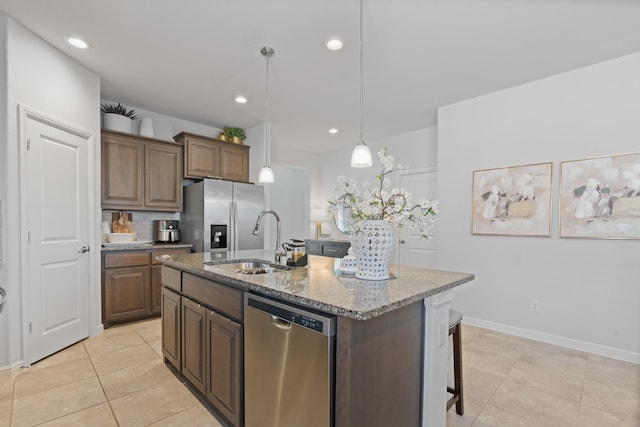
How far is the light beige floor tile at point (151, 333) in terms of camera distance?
307 cm

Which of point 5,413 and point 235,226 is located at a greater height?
point 235,226

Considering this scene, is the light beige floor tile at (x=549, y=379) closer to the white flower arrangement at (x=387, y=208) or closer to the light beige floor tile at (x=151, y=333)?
the white flower arrangement at (x=387, y=208)

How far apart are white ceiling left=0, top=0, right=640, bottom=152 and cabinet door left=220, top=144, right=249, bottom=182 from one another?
3.06ft

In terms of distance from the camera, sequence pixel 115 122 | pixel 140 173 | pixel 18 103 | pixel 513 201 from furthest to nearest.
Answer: pixel 140 173 → pixel 115 122 → pixel 513 201 → pixel 18 103

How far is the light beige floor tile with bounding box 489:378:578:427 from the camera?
1.86 metres

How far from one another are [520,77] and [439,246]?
78.0 inches

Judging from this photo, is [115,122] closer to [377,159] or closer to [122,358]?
[122,358]

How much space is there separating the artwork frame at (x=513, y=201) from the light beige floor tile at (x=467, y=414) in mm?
1862

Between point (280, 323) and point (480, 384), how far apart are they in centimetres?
180

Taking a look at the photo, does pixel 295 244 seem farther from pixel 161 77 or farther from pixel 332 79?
pixel 161 77

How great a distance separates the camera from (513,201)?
126 inches

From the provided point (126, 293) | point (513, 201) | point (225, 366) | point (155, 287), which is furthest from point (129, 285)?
point (513, 201)

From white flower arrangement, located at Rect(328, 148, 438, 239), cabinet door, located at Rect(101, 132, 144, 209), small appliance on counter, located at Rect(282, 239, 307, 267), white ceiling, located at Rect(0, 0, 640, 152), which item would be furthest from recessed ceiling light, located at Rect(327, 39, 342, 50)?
cabinet door, located at Rect(101, 132, 144, 209)

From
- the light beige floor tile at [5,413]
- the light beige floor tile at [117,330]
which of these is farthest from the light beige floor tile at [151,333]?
the light beige floor tile at [5,413]
